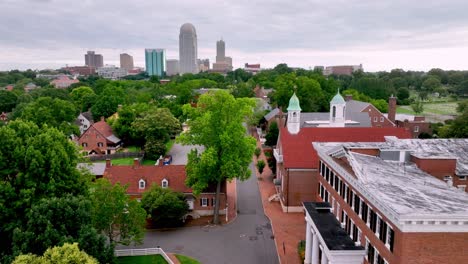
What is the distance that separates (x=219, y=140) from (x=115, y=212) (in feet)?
40.6

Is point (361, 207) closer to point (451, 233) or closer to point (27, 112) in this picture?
point (451, 233)

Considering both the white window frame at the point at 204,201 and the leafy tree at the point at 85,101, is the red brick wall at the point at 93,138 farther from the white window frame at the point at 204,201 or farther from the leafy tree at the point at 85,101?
the leafy tree at the point at 85,101

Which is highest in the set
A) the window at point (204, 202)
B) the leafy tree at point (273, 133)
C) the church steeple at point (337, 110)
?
the church steeple at point (337, 110)

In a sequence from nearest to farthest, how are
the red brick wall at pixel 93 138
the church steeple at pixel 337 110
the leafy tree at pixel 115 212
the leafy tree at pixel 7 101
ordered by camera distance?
the leafy tree at pixel 115 212 → the church steeple at pixel 337 110 → the red brick wall at pixel 93 138 → the leafy tree at pixel 7 101

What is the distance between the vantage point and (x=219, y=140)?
3662 cm

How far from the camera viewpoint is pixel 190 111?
38.1 meters

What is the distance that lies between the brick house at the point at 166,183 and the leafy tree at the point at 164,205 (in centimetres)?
300

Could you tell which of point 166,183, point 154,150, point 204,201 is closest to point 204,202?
point 204,201

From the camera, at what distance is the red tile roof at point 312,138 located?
40.5 metres

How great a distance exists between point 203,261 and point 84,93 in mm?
95322

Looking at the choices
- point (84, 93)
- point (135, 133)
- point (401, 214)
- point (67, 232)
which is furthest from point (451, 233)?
point (84, 93)

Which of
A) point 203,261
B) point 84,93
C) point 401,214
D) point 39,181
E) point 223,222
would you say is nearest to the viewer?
point 401,214

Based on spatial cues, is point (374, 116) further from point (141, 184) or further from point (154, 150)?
point (141, 184)

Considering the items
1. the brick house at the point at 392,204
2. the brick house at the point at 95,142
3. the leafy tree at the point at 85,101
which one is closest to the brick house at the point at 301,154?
the brick house at the point at 392,204
